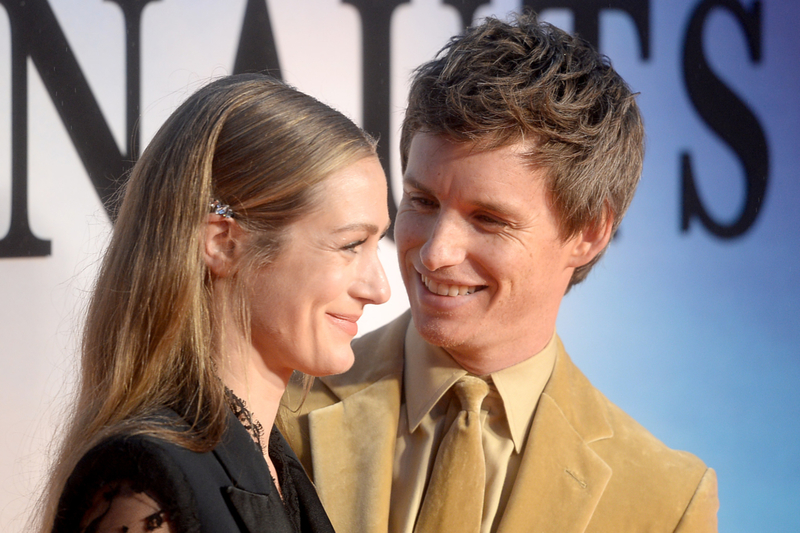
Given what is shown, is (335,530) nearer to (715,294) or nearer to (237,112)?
(237,112)

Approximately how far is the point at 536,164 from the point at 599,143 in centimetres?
21

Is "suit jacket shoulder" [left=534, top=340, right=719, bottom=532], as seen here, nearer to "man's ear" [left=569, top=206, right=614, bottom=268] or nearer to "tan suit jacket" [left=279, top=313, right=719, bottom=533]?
"tan suit jacket" [left=279, top=313, right=719, bottom=533]

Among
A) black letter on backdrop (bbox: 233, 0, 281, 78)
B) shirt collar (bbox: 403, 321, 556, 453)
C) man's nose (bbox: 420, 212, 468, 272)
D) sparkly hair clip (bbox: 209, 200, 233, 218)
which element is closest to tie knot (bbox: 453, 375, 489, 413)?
shirt collar (bbox: 403, 321, 556, 453)

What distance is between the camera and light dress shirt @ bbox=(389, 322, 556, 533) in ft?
6.11

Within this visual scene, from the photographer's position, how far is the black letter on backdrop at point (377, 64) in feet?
9.84

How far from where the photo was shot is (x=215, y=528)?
4.02 ft

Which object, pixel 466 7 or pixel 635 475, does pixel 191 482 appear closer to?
pixel 635 475

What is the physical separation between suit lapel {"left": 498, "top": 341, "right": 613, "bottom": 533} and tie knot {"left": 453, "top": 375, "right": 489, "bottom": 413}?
0.51 feet

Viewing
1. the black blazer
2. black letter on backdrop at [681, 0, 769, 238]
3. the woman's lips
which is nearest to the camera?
the black blazer

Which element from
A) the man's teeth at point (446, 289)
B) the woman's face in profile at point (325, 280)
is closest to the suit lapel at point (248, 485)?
the woman's face in profile at point (325, 280)

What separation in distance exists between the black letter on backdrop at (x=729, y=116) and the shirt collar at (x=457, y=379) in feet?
4.30

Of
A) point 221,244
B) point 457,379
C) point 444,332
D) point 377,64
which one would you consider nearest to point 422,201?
point 444,332

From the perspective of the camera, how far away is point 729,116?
299cm

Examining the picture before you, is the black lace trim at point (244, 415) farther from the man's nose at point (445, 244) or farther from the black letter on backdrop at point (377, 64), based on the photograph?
the black letter on backdrop at point (377, 64)
